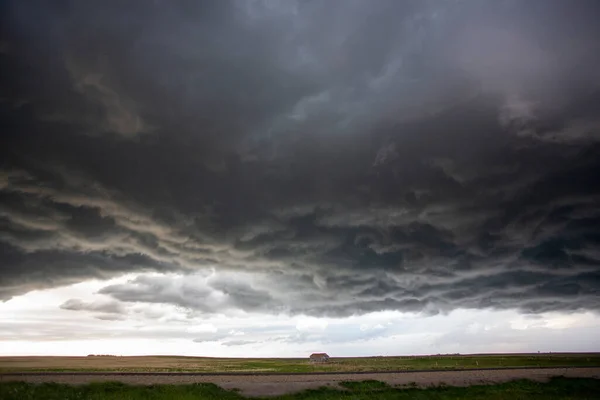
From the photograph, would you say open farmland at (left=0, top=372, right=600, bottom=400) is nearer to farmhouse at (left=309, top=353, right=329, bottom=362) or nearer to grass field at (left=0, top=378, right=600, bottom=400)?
grass field at (left=0, top=378, right=600, bottom=400)

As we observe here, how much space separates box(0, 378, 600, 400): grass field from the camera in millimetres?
34125

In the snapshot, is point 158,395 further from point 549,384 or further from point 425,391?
point 549,384

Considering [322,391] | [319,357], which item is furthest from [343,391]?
[319,357]

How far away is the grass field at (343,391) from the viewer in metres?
34.1

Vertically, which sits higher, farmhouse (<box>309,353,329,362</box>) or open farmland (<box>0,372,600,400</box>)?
open farmland (<box>0,372,600,400</box>)

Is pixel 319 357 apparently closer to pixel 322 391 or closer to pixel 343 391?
pixel 343 391

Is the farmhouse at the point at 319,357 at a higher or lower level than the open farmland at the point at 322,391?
lower

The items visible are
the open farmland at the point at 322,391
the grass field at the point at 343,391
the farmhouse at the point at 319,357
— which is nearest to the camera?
the grass field at the point at 343,391

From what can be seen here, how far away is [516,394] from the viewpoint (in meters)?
52.4

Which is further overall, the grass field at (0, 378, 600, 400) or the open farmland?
the open farmland

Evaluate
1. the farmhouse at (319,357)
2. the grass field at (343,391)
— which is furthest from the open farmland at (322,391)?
the farmhouse at (319,357)

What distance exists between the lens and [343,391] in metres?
51.6

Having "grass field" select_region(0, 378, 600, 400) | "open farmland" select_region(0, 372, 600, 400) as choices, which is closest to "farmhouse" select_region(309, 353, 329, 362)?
"open farmland" select_region(0, 372, 600, 400)

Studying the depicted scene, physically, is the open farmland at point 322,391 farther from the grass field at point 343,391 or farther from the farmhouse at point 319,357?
the farmhouse at point 319,357
